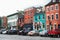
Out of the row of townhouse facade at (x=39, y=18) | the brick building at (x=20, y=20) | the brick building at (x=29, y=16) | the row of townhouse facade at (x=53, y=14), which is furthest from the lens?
the brick building at (x=20, y=20)

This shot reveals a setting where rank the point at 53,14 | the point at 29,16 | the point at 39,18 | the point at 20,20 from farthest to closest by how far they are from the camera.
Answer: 1. the point at 20,20
2. the point at 29,16
3. the point at 39,18
4. the point at 53,14

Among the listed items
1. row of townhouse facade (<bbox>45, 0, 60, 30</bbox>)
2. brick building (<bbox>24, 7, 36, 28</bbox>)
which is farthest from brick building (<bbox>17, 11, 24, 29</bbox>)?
row of townhouse facade (<bbox>45, 0, 60, 30</bbox>)

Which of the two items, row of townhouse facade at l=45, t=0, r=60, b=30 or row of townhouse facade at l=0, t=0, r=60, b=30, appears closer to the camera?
row of townhouse facade at l=45, t=0, r=60, b=30

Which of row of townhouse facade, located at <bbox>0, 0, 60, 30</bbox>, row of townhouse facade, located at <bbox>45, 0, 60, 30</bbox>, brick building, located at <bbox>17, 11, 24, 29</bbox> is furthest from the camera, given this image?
brick building, located at <bbox>17, 11, 24, 29</bbox>

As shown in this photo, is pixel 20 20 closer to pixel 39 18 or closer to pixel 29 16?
pixel 29 16

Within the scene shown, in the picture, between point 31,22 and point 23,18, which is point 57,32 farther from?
point 23,18

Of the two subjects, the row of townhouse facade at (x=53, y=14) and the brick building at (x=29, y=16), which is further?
the brick building at (x=29, y=16)

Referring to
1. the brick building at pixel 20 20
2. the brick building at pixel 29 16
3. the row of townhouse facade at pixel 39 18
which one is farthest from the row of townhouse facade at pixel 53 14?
the brick building at pixel 20 20

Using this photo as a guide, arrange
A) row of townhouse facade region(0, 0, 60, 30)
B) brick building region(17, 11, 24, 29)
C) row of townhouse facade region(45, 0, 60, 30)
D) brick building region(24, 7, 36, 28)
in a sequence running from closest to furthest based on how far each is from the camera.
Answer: row of townhouse facade region(45, 0, 60, 30) → row of townhouse facade region(0, 0, 60, 30) → brick building region(24, 7, 36, 28) → brick building region(17, 11, 24, 29)

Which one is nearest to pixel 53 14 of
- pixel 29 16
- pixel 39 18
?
pixel 39 18

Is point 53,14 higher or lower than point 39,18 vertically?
higher

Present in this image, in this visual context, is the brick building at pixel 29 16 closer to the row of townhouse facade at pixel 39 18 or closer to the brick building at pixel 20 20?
the row of townhouse facade at pixel 39 18

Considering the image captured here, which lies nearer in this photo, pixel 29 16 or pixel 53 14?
pixel 53 14

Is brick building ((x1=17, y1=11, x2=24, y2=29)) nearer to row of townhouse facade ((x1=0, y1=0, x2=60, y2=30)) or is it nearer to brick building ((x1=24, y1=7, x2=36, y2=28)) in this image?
row of townhouse facade ((x1=0, y1=0, x2=60, y2=30))
